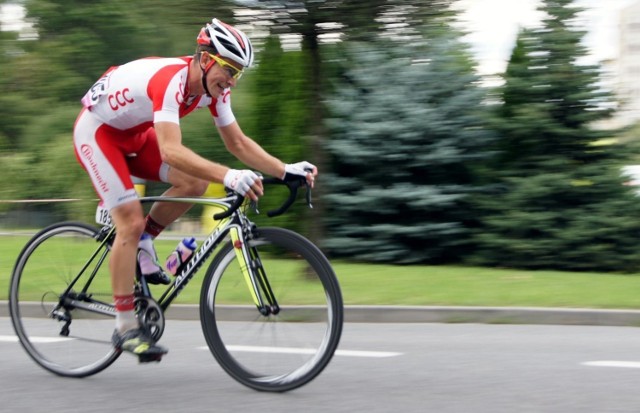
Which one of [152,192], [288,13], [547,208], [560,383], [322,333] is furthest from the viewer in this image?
[152,192]

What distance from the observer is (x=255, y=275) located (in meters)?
5.29

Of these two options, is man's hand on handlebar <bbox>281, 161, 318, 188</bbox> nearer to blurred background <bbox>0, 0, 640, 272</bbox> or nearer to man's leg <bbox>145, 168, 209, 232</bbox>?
man's leg <bbox>145, 168, 209, 232</bbox>

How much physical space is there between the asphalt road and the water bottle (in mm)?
591

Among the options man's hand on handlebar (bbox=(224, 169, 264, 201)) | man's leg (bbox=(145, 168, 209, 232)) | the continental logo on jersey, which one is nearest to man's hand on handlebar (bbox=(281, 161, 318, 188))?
man's hand on handlebar (bbox=(224, 169, 264, 201))

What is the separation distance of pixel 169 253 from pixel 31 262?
0.89 metres

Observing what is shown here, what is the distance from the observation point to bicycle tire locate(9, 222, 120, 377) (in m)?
5.87

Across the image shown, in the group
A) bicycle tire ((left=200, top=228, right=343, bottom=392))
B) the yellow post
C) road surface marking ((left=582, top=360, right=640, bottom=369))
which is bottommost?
the yellow post

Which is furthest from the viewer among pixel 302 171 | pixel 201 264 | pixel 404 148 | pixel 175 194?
pixel 404 148

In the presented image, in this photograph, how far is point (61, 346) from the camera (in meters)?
5.98

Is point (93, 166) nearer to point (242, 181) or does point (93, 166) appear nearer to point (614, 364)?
point (242, 181)

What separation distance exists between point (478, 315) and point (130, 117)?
13.7 ft

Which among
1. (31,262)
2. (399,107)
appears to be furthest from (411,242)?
(31,262)

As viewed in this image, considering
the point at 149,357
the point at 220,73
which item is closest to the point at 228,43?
the point at 220,73

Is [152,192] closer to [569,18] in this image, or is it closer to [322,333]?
[569,18]
